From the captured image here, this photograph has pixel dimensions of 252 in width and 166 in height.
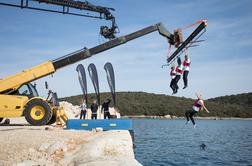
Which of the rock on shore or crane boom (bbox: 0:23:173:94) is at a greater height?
crane boom (bbox: 0:23:173:94)

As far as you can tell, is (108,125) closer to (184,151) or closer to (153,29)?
(153,29)

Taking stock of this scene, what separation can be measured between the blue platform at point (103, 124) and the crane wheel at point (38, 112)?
1540 mm

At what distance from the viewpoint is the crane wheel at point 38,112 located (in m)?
20.3

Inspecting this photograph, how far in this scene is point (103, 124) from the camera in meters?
19.6

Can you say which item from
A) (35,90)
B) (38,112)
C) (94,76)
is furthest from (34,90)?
(94,76)

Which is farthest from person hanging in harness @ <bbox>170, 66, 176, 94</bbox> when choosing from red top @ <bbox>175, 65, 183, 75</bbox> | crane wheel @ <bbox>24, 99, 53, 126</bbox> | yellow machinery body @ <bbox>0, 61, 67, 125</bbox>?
yellow machinery body @ <bbox>0, 61, 67, 125</bbox>

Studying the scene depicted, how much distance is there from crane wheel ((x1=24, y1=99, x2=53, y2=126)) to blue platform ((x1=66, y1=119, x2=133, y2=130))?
5.05ft

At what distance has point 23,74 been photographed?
70.0ft

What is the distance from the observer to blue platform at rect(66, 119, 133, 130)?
1939 centimetres

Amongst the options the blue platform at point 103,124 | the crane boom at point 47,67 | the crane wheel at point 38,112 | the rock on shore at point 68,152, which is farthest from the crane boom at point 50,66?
the rock on shore at point 68,152

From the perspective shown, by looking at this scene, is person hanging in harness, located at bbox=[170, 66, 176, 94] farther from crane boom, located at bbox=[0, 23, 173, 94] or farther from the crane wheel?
the crane wheel

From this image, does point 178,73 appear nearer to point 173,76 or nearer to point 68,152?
point 173,76

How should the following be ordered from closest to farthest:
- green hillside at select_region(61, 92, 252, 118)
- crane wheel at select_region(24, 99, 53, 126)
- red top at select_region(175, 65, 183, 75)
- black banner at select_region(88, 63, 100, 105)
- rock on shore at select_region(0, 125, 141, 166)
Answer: rock on shore at select_region(0, 125, 141, 166) < red top at select_region(175, 65, 183, 75) < crane wheel at select_region(24, 99, 53, 126) < black banner at select_region(88, 63, 100, 105) < green hillside at select_region(61, 92, 252, 118)

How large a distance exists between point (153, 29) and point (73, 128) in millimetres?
8139
